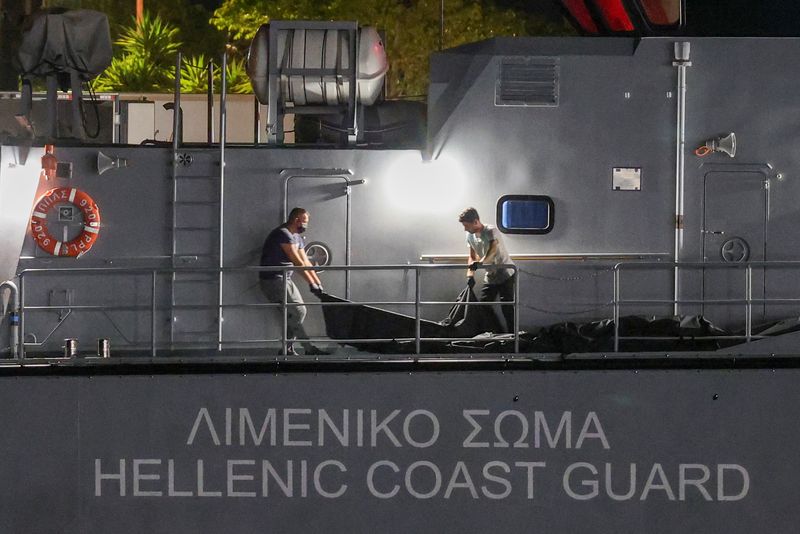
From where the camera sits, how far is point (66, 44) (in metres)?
9.80

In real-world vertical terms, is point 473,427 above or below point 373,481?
above

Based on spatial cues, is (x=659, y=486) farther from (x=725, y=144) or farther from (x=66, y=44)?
(x=66, y=44)

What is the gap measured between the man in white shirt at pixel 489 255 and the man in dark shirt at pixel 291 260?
120cm

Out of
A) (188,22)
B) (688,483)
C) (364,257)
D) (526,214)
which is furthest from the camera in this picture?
(188,22)

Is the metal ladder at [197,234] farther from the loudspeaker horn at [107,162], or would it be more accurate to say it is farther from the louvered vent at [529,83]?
the louvered vent at [529,83]

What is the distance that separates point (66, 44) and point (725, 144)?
527cm

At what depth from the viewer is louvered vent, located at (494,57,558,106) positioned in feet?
30.6

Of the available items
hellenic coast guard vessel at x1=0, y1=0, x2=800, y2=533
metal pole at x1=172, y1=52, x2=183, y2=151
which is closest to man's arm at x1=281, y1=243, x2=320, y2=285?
hellenic coast guard vessel at x1=0, y1=0, x2=800, y2=533

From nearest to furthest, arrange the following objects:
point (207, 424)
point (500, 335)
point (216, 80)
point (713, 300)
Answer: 1. point (207, 424)
2. point (713, 300)
3. point (500, 335)
4. point (216, 80)

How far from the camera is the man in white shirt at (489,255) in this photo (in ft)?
29.7

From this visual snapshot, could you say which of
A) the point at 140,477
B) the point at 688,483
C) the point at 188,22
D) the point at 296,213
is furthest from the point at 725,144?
the point at 188,22

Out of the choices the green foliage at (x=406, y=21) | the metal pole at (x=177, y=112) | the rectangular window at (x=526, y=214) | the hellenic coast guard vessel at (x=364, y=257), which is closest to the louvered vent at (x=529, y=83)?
the hellenic coast guard vessel at (x=364, y=257)

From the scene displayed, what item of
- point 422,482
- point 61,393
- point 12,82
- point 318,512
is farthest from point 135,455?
point 12,82

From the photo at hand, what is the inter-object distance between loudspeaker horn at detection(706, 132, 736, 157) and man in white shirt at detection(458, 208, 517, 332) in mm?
1758
